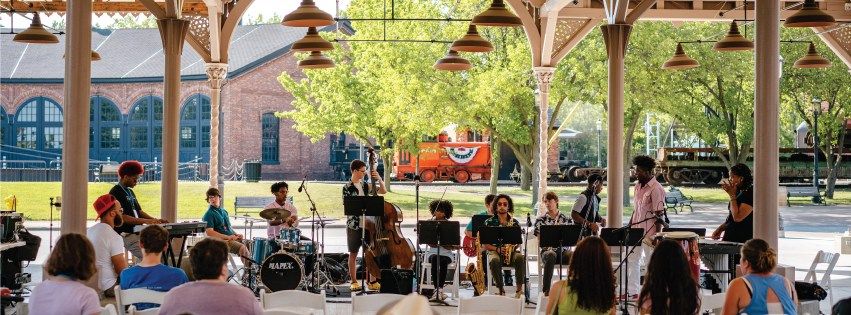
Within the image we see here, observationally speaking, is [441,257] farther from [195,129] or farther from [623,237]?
[195,129]

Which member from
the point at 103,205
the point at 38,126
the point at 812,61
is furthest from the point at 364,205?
the point at 38,126

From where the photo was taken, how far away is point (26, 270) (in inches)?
651

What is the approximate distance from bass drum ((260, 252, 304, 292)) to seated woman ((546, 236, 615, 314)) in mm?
6437

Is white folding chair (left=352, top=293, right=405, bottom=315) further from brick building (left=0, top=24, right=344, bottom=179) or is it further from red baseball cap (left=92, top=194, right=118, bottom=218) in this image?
brick building (left=0, top=24, right=344, bottom=179)

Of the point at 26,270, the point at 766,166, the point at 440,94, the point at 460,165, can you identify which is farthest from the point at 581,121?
the point at 766,166

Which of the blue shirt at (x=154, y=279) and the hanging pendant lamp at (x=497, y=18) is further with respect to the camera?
the hanging pendant lamp at (x=497, y=18)

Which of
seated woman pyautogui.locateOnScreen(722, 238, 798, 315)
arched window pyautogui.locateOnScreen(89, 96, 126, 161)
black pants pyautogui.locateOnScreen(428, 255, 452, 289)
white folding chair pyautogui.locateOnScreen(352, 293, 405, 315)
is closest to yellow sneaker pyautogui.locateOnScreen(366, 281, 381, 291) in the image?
black pants pyautogui.locateOnScreen(428, 255, 452, 289)

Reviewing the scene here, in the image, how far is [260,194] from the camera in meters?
35.5

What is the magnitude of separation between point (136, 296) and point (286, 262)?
5.48m

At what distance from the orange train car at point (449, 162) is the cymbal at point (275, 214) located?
33063 millimetres

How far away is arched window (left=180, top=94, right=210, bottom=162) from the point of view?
45.2 meters

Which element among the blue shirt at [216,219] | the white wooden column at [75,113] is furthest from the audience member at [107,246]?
the blue shirt at [216,219]

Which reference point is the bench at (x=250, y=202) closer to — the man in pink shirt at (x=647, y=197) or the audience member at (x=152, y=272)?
the man in pink shirt at (x=647, y=197)

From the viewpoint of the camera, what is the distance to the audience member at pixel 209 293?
6.42 m
